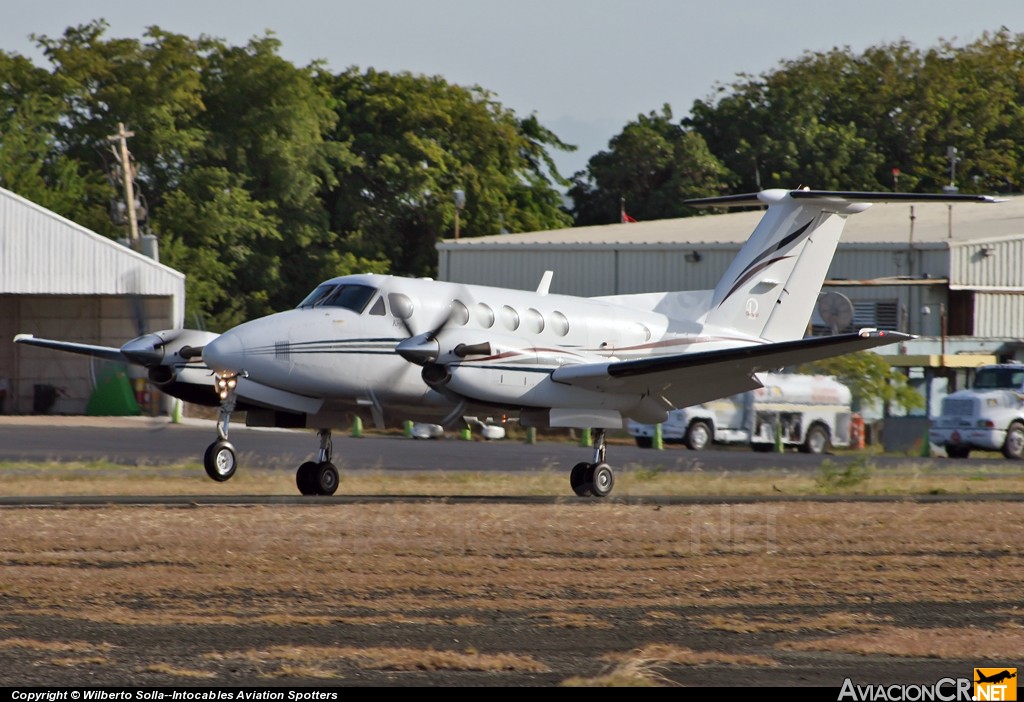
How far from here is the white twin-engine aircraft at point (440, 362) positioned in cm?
1961

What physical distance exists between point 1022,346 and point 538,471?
81.4 ft

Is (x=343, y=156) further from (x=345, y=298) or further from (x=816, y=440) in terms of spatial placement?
(x=345, y=298)

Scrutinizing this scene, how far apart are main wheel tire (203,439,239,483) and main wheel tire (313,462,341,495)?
121 cm

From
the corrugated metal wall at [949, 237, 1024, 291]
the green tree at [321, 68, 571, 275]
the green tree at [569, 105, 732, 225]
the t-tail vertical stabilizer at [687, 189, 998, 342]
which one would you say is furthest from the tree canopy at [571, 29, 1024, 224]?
the t-tail vertical stabilizer at [687, 189, 998, 342]

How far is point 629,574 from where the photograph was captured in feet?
41.5

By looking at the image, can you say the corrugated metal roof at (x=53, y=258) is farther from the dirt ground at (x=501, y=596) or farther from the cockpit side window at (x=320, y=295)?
the dirt ground at (x=501, y=596)

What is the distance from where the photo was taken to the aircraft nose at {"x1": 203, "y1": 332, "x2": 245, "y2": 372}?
751 inches

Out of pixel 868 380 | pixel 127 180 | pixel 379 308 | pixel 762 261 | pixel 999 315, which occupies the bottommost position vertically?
pixel 868 380

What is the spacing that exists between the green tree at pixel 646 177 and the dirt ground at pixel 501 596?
2222 inches

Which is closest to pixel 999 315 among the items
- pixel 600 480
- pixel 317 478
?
pixel 600 480

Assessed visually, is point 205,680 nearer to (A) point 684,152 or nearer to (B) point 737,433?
(B) point 737,433

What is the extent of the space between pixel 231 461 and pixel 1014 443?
24472mm

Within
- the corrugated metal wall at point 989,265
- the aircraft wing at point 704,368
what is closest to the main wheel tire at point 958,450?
the corrugated metal wall at point 989,265

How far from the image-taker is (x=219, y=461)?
19641 mm
